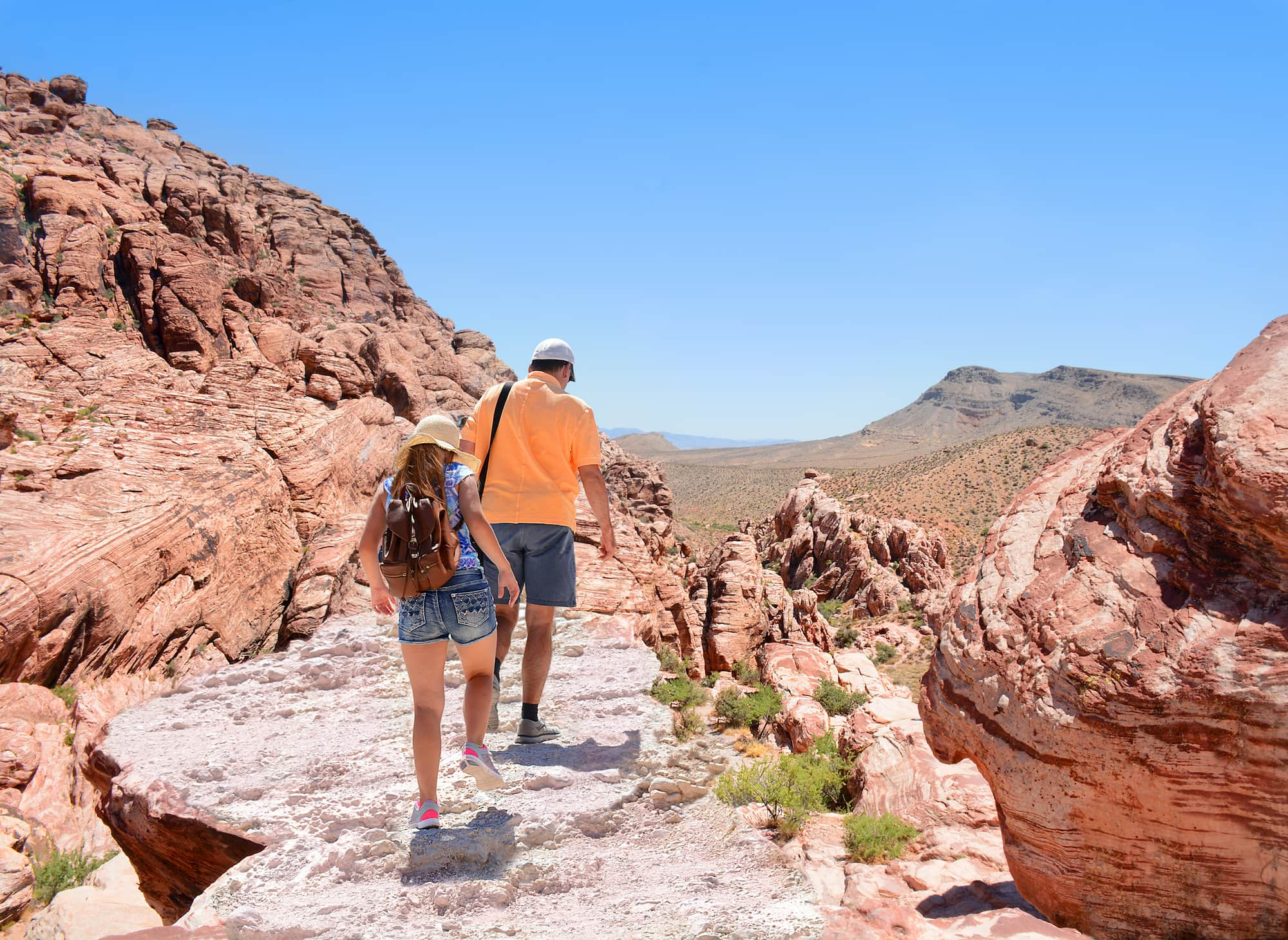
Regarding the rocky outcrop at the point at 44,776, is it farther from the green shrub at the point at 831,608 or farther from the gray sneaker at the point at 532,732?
the green shrub at the point at 831,608

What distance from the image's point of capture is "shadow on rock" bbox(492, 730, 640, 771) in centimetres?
490

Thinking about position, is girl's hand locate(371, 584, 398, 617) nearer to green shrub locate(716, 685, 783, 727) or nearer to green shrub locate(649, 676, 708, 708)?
green shrub locate(649, 676, 708, 708)

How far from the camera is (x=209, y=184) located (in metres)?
25.6

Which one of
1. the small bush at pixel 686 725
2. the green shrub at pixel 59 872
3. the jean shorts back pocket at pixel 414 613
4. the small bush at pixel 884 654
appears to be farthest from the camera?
the small bush at pixel 884 654

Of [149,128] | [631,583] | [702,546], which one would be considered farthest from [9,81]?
[631,583]

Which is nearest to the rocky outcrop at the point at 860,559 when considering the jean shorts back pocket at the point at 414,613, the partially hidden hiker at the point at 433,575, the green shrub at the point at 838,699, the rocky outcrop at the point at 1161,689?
the green shrub at the point at 838,699

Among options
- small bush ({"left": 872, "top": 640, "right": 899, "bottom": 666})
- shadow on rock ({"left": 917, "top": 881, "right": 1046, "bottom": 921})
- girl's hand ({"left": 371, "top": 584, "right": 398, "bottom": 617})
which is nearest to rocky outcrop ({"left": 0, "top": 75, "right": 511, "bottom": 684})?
girl's hand ({"left": 371, "top": 584, "right": 398, "bottom": 617})

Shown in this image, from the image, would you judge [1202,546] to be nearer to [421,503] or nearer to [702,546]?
[421,503]

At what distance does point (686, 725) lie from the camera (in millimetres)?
5734

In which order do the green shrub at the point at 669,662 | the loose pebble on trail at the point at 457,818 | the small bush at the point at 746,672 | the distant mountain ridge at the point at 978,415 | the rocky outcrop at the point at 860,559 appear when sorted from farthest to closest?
the distant mountain ridge at the point at 978,415 → the rocky outcrop at the point at 860,559 → the small bush at the point at 746,672 → the green shrub at the point at 669,662 → the loose pebble on trail at the point at 457,818

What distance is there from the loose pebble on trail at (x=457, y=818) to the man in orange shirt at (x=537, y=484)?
2.40 ft

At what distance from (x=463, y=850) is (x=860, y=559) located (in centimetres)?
3068

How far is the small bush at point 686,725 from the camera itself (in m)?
5.62

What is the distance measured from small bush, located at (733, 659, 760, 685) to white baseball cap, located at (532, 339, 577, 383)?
8545mm
